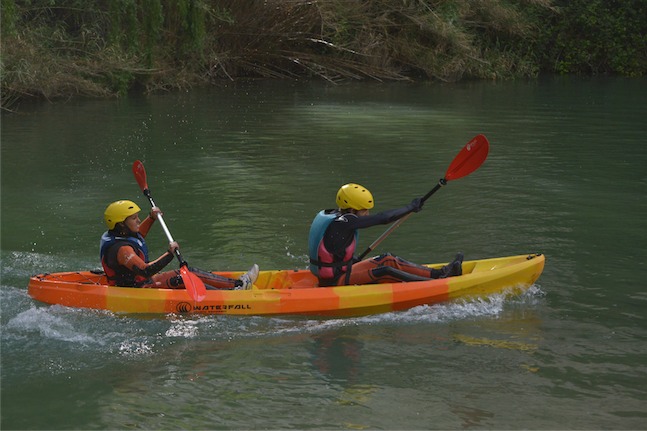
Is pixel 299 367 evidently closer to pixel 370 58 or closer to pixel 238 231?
pixel 238 231

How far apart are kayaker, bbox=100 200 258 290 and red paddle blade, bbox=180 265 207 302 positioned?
175mm

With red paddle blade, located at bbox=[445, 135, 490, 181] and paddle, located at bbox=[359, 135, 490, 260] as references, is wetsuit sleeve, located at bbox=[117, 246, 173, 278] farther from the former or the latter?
red paddle blade, located at bbox=[445, 135, 490, 181]

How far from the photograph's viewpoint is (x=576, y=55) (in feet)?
104

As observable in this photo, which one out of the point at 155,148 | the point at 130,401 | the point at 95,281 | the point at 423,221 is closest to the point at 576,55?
the point at 155,148

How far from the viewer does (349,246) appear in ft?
30.0

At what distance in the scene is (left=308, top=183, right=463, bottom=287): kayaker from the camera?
9094mm

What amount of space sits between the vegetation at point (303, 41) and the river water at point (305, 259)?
1429 mm

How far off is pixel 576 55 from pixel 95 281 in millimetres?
24991

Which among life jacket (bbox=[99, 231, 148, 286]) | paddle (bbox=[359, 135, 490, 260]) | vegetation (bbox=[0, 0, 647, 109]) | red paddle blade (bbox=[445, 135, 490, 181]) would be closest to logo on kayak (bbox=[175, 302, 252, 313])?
life jacket (bbox=[99, 231, 148, 286])

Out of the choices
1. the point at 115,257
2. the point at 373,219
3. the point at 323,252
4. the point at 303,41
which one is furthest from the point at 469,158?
the point at 303,41

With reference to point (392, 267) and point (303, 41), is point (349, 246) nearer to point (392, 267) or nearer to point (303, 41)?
point (392, 267)

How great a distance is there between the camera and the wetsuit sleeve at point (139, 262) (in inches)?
347

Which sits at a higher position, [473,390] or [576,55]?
[576,55]

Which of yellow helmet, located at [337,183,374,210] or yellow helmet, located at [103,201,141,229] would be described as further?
yellow helmet, located at [337,183,374,210]
